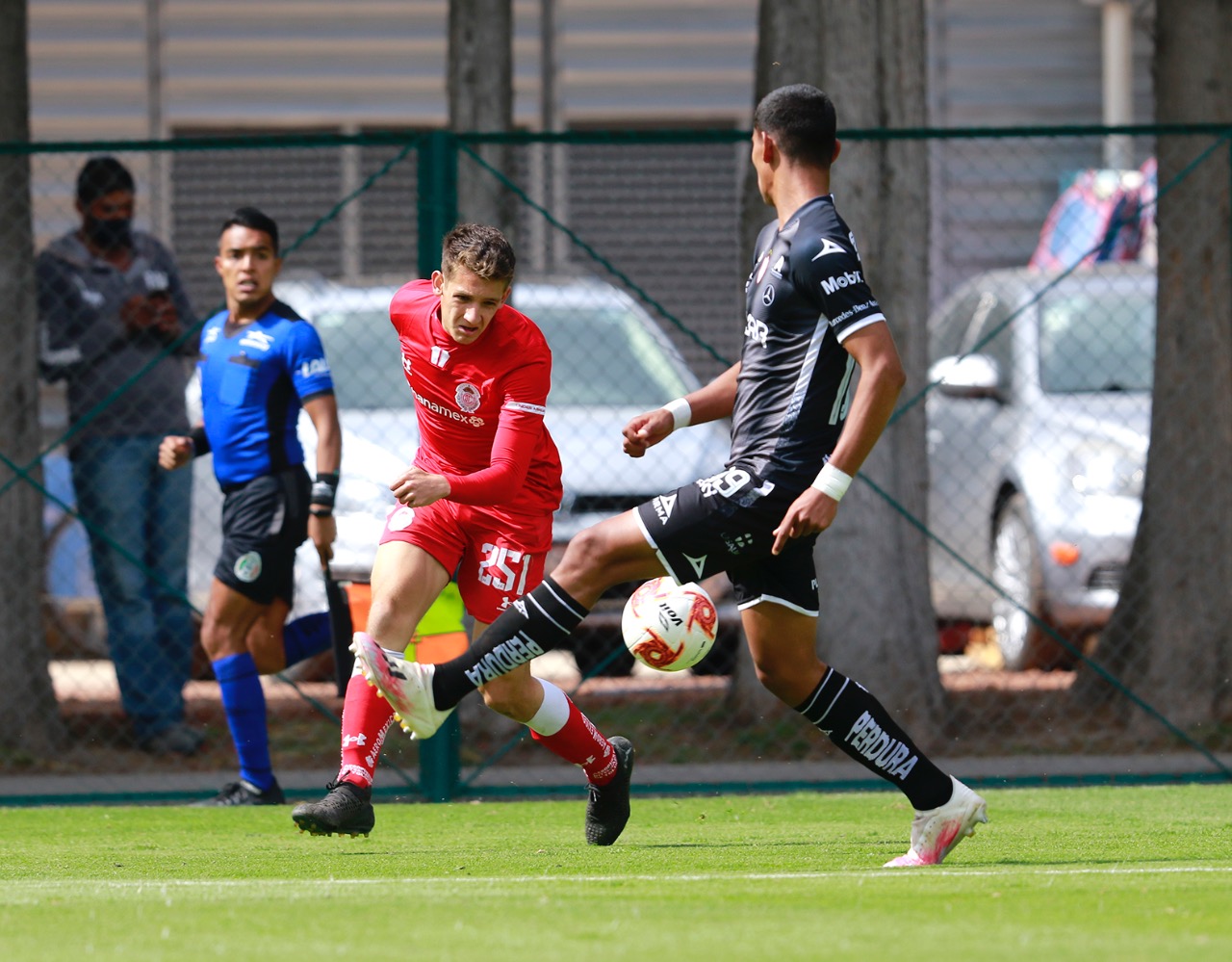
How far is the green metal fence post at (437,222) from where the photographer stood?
827cm

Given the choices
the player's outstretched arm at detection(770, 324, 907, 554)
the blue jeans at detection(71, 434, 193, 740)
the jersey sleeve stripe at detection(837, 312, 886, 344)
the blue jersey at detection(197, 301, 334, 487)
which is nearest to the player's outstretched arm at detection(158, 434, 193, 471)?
the blue jersey at detection(197, 301, 334, 487)

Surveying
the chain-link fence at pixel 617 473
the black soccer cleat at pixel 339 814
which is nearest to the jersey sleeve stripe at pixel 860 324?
the black soccer cleat at pixel 339 814

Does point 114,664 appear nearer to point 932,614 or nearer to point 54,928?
point 932,614

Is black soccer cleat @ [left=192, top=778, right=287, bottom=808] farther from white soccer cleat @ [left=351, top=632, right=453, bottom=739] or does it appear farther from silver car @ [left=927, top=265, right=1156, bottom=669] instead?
silver car @ [left=927, top=265, right=1156, bottom=669]

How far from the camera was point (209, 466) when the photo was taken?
1004 centimetres

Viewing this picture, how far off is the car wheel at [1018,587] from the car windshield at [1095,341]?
718mm

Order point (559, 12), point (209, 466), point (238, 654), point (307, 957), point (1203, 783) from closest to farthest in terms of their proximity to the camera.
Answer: point (307, 957)
point (238, 654)
point (1203, 783)
point (209, 466)
point (559, 12)

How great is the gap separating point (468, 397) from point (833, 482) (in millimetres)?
1328

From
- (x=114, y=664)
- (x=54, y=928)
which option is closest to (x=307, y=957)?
(x=54, y=928)

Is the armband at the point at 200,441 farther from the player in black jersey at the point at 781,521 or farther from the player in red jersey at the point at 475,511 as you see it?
the player in black jersey at the point at 781,521

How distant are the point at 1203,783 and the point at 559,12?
911cm

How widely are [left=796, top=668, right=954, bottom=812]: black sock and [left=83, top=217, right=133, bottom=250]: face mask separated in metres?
4.83

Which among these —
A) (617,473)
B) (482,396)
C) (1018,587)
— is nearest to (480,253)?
(482,396)

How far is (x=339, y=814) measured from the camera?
5.83m
